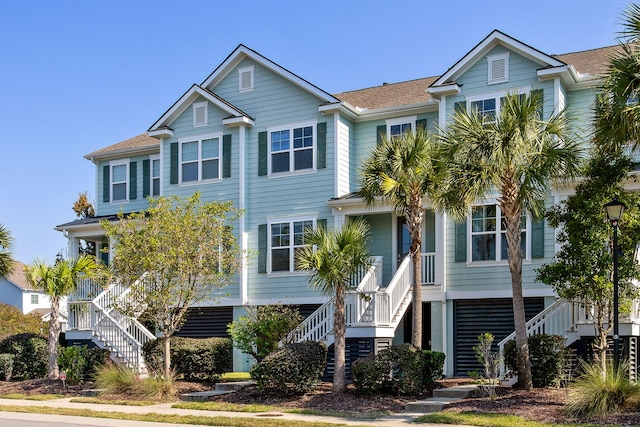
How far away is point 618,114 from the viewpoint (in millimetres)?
14797

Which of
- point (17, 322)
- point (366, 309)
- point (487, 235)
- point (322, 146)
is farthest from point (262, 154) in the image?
point (17, 322)

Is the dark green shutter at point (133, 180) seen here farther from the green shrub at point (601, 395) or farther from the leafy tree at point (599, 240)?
the green shrub at point (601, 395)

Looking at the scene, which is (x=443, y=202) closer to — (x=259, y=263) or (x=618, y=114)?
(x=618, y=114)

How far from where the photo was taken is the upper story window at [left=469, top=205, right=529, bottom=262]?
73.4 feet

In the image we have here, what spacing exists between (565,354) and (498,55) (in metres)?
9.47

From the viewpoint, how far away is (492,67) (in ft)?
75.6

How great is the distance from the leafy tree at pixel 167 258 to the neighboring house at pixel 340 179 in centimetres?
209

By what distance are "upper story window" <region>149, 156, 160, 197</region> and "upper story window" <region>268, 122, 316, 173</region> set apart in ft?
17.9

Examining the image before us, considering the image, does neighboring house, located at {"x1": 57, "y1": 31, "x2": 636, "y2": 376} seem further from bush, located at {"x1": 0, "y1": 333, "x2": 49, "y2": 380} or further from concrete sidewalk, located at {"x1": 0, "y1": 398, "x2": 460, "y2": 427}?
concrete sidewalk, located at {"x1": 0, "y1": 398, "x2": 460, "y2": 427}

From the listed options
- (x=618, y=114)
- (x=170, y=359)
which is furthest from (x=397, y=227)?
(x=618, y=114)

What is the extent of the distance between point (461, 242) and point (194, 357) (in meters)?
8.21

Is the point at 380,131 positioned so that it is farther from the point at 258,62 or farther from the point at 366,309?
the point at 366,309

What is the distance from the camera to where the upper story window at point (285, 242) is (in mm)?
25266

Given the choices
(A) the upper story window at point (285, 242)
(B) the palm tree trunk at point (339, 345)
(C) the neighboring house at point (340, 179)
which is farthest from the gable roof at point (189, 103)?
(B) the palm tree trunk at point (339, 345)
